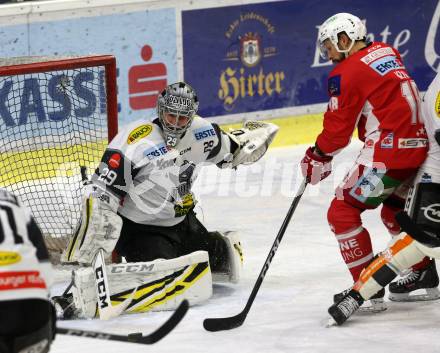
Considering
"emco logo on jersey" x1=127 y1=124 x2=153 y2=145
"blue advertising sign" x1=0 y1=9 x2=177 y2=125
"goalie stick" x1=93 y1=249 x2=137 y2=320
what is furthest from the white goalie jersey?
"blue advertising sign" x1=0 y1=9 x2=177 y2=125

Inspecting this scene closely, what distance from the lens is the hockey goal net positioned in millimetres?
4969

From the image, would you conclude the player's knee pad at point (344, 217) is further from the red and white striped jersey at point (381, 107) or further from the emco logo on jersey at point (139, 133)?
the emco logo on jersey at point (139, 133)

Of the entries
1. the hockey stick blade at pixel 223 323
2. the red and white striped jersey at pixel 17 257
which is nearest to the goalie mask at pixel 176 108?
the hockey stick blade at pixel 223 323

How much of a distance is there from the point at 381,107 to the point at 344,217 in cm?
45

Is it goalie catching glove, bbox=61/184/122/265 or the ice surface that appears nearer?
the ice surface

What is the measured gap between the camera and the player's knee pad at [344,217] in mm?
4270

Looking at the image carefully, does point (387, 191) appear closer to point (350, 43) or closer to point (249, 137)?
point (350, 43)

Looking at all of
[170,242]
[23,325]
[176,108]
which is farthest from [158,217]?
[23,325]

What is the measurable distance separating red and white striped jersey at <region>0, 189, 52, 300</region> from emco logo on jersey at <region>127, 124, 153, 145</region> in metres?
1.91

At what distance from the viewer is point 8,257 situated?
8.36 ft

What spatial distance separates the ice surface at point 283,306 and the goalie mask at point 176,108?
2.45 ft

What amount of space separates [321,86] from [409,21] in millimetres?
916

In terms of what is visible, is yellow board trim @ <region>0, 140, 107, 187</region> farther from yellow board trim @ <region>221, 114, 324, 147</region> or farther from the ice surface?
yellow board trim @ <region>221, 114, 324, 147</region>

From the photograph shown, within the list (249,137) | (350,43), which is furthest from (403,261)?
(249,137)
